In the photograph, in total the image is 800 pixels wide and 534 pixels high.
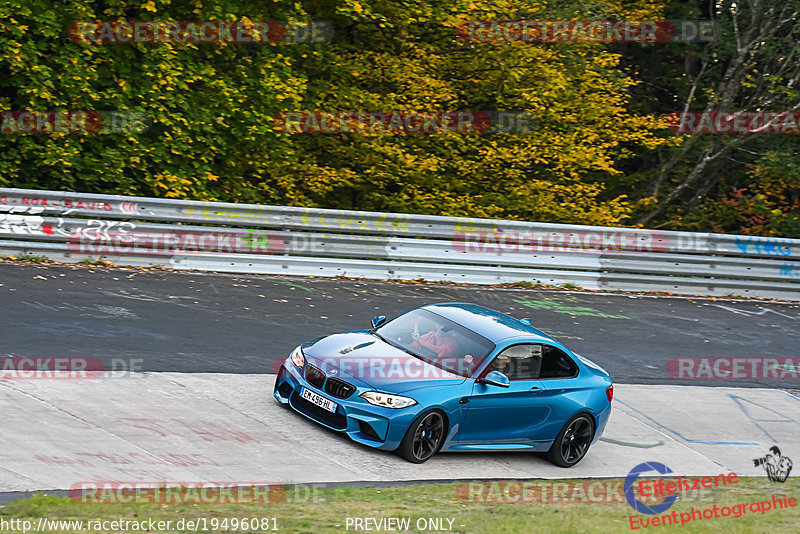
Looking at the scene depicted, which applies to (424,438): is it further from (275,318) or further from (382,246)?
(382,246)

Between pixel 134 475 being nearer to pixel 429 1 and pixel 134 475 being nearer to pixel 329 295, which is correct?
pixel 329 295

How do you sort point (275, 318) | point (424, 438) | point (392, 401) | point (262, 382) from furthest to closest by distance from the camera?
1. point (275, 318)
2. point (262, 382)
3. point (424, 438)
4. point (392, 401)

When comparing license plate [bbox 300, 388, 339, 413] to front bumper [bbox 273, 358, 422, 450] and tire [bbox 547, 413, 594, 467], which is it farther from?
tire [bbox 547, 413, 594, 467]

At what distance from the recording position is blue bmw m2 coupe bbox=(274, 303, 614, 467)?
884 centimetres

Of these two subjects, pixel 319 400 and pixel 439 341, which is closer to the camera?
pixel 319 400

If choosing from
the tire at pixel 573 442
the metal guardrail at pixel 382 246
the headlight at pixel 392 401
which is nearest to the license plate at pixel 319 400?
the headlight at pixel 392 401

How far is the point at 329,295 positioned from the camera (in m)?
15.4

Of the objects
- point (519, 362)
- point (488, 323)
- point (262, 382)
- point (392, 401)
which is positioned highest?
point (488, 323)

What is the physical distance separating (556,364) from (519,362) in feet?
1.75

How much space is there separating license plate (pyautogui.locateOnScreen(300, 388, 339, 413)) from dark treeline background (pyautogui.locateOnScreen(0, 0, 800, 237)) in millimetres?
9423

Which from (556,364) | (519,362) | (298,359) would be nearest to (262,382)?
(298,359)

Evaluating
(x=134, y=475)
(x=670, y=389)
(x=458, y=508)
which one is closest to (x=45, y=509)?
(x=134, y=475)

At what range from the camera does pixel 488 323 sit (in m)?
10.0

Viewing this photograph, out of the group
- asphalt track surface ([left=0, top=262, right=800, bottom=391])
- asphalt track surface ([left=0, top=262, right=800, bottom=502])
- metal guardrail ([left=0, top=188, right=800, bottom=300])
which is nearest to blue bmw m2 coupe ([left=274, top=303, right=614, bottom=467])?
asphalt track surface ([left=0, top=262, right=800, bottom=502])
